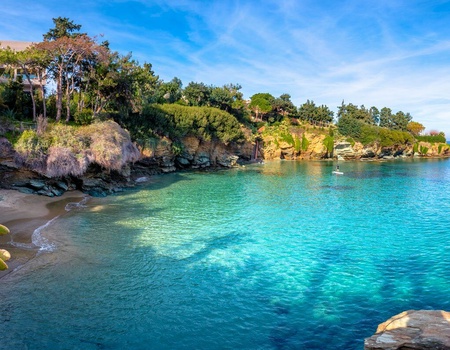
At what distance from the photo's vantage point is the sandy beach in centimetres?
1642

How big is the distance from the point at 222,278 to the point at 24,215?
1594 centimetres

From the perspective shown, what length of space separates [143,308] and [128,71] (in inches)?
1342

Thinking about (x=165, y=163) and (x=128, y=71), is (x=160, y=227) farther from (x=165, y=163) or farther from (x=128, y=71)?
(x=165, y=163)

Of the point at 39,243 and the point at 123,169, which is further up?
the point at 123,169

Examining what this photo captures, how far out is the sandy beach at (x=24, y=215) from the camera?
16.4 m

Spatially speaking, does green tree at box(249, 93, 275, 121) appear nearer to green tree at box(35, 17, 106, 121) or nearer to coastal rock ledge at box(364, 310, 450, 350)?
green tree at box(35, 17, 106, 121)

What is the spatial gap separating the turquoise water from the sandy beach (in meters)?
0.92

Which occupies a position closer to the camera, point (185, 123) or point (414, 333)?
point (414, 333)

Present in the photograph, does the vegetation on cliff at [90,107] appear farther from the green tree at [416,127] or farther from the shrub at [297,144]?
the green tree at [416,127]

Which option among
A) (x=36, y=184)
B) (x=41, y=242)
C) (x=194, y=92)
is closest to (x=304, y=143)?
(x=194, y=92)

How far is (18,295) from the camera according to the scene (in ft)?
40.7

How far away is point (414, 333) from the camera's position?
7500mm

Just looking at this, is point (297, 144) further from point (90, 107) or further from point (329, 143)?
point (90, 107)

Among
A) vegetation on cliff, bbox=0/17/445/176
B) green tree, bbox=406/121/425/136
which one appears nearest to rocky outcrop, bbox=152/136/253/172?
vegetation on cliff, bbox=0/17/445/176
